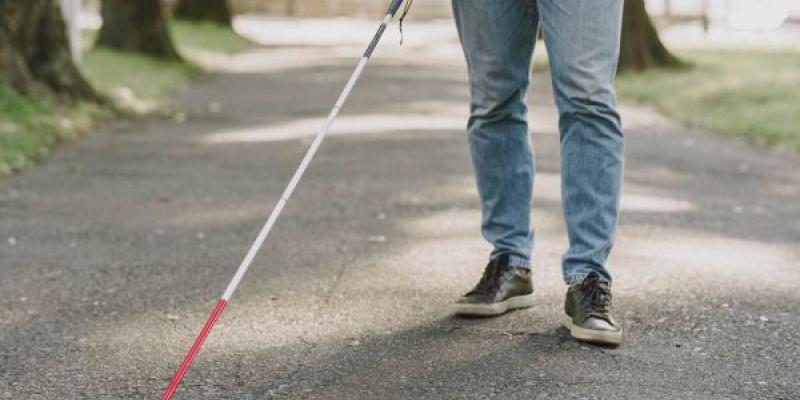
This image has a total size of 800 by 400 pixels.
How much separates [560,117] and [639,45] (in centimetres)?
1306

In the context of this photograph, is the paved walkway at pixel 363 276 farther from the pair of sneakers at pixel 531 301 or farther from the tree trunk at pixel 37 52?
the tree trunk at pixel 37 52

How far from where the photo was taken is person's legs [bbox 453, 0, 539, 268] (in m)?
3.96

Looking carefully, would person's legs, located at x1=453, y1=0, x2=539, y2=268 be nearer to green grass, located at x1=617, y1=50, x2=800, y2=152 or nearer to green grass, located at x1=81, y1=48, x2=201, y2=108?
green grass, located at x1=617, y1=50, x2=800, y2=152

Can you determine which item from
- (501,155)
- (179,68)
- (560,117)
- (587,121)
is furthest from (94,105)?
(587,121)

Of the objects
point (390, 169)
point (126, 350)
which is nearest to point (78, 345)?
point (126, 350)

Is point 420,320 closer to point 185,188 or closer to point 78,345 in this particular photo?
point 78,345

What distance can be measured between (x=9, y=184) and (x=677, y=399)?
508 centimetres

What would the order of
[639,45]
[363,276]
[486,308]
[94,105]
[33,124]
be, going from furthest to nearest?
1. [639,45]
2. [94,105]
3. [33,124]
4. [363,276]
5. [486,308]

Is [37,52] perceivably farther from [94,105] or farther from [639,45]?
[639,45]

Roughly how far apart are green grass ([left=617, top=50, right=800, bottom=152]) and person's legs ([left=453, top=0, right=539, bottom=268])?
18.3 ft

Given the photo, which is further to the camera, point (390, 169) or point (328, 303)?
point (390, 169)

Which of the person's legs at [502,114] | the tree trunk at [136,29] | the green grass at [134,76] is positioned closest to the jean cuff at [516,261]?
the person's legs at [502,114]

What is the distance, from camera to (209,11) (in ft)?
93.5

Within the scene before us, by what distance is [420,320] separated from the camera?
4.11 metres
